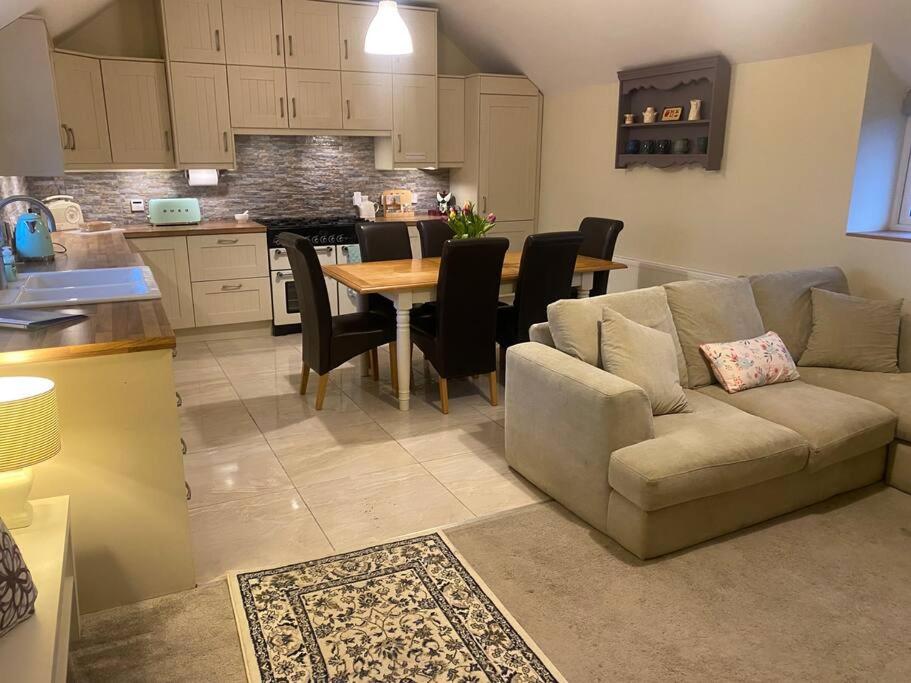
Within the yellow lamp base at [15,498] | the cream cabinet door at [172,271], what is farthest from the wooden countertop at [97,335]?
the cream cabinet door at [172,271]

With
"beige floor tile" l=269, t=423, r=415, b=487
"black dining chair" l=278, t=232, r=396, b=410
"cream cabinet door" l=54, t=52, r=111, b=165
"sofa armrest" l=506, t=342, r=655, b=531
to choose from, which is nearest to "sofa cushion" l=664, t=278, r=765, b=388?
"sofa armrest" l=506, t=342, r=655, b=531

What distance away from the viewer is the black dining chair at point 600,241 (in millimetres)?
4539

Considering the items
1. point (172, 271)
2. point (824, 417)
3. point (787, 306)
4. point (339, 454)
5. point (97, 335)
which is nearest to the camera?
point (97, 335)

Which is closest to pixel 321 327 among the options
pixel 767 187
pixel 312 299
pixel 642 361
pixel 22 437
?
pixel 312 299

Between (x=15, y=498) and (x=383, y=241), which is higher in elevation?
(x=383, y=241)

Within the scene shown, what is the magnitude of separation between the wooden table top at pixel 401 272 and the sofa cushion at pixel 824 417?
4.71ft

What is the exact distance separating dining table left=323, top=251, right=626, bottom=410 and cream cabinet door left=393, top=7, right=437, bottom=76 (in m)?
2.16

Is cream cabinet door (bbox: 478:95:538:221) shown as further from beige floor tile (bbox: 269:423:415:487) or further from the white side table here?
the white side table

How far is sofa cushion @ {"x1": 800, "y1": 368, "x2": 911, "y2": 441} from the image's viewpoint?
3.00 metres

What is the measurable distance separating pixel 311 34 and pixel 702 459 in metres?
4.51

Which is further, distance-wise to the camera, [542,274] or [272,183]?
[272,183]

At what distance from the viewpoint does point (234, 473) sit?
320 cm

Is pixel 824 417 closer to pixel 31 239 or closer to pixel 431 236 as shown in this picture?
pixel 431 236

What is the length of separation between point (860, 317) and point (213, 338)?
4471 millimetres
